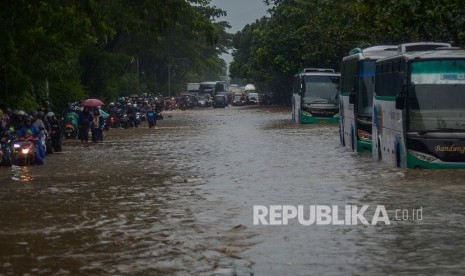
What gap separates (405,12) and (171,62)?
233ft

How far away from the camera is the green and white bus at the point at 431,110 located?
20250 millimetres

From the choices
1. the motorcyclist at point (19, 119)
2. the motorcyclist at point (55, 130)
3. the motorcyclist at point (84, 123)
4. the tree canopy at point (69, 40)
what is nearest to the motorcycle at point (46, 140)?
the motorcyclist at point (55, 130)

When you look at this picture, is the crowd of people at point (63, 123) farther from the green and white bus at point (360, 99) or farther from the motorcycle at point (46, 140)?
the green and white bus at point (360, 99)

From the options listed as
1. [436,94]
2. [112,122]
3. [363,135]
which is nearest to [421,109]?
[436,94]

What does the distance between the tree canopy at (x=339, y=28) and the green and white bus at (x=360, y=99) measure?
3.66 ft

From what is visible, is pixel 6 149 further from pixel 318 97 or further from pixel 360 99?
pixel 318 97

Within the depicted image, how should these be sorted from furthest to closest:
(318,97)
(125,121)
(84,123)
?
(125,121)
(318,97)
(84,123)

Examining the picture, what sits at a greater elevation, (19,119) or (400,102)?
(400,102)

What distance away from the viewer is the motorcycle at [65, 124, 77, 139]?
38031 mm

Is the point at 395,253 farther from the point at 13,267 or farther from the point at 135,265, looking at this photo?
the point at 13,267

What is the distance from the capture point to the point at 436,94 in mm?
20891

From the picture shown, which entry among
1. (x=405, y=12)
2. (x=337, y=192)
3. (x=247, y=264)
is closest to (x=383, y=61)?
(x=405, y=12)

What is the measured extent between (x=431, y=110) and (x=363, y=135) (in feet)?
22.7

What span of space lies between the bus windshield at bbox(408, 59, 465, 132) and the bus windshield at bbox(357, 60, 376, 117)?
6685mm
